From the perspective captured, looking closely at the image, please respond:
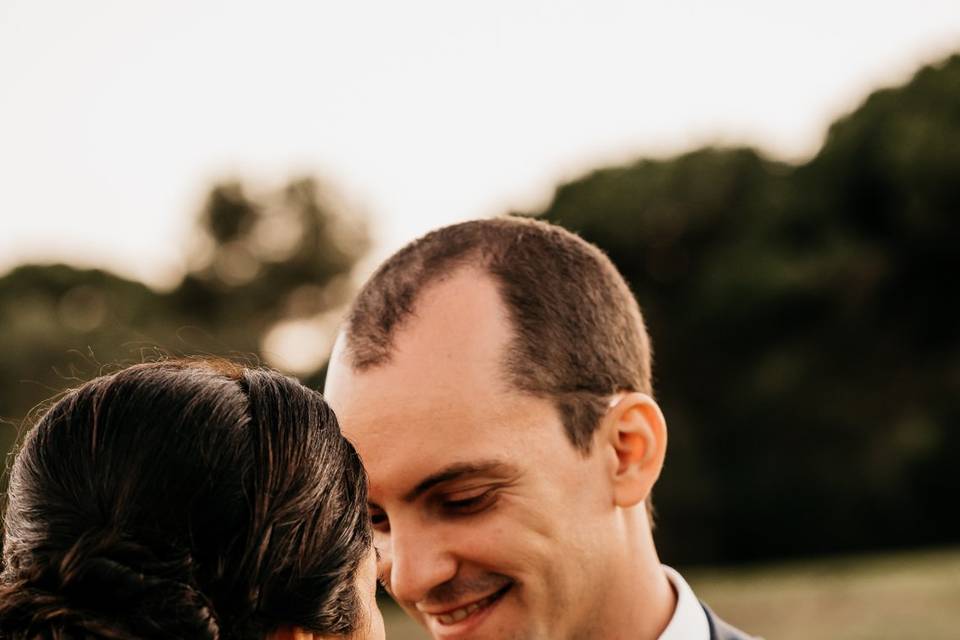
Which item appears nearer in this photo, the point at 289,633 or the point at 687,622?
the point at 289,633

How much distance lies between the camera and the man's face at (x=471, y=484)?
3305mm

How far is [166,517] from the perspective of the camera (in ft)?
6.71

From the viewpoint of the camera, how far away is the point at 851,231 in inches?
1069

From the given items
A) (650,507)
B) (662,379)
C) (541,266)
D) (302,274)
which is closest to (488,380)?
(541,266)

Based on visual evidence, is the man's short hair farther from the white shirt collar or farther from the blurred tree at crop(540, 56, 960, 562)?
the blurred tree at crop(540, 56, 960, 562)

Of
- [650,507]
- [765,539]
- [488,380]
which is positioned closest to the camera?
[488,380]

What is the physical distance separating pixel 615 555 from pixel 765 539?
24634 millimetres

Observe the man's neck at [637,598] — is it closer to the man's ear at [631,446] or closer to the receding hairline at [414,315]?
the man's ear at [631,446]

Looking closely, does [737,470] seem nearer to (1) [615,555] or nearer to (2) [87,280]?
(2) [87,280]

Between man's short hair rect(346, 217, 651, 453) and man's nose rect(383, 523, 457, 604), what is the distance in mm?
495

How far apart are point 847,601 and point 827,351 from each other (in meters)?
8.88

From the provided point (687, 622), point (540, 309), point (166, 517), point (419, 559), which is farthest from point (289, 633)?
point (687, 622)

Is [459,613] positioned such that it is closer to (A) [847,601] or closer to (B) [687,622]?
(B) [687,622]

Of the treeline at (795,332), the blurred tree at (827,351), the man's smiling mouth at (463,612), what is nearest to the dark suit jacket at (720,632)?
the man's smiling mouth at (463,612)
